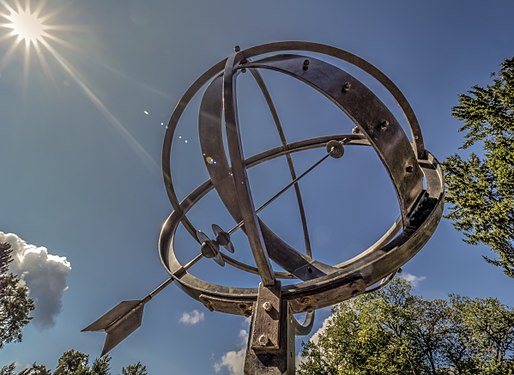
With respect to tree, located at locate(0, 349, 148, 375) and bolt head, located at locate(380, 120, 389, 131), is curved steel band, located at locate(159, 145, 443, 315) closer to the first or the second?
bolt head, located at locate(380, 120, 389, 131)

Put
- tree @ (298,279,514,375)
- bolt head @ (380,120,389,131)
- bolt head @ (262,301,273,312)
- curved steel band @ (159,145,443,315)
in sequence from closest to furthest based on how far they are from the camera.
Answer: bolt head @ (262,301,273,312)
curved steel band @ (159,145,443,315)
bolt head @ (380,120,389,131)
tree @ (298,279,514,375)

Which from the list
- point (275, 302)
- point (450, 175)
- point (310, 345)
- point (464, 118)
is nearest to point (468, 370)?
point (310, 345)

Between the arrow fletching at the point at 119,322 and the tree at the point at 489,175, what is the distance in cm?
1206

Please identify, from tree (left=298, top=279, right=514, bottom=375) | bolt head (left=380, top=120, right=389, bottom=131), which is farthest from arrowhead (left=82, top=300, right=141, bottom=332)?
tree (left=298, top=279, right=514, bottom=375)

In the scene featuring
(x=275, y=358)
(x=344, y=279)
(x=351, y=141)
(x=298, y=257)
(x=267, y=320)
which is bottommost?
(x=275, y=358)

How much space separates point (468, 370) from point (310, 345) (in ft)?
30.9

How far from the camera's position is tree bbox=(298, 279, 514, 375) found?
1656cm

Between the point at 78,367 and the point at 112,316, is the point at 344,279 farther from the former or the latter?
the point at 78,367

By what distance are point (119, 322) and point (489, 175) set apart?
13.7 meters

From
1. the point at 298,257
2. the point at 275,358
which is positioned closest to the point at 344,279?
the point at 275,358

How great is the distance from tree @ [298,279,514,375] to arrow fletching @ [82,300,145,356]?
17017 millimetres

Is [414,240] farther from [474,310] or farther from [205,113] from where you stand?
[474,310]

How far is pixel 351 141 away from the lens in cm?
514

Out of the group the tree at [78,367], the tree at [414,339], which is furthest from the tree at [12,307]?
the tree at [414,339]
